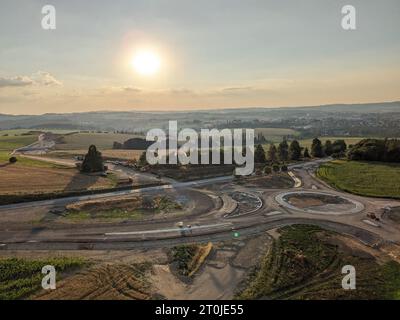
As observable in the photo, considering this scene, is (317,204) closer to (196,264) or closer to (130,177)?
(196,264)

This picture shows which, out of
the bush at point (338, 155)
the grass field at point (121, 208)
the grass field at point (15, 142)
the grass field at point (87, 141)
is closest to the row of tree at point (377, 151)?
the bush at point (338, 155)

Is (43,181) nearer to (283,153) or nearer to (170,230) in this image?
(170,230)

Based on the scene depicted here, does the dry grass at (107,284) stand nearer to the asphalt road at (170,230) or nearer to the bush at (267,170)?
the asphalt road at (170,230)

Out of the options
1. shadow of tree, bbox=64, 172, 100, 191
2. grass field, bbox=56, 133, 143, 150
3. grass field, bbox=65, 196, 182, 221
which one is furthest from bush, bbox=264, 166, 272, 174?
grass field, bbox=56, 133, 143, 150

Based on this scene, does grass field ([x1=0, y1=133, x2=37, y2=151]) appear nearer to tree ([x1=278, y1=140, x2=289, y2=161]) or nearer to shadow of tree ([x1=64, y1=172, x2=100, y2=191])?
shadow of tree ([x1=64, y1=172, x2=100, y2=191])
